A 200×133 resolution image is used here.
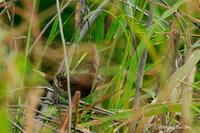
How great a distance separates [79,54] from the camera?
1.29m

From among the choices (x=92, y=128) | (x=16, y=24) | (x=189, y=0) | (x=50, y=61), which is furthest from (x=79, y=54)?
(x=16, y=24)

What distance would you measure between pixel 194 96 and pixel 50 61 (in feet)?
1.19

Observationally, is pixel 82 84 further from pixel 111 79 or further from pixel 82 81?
pixel 111 79

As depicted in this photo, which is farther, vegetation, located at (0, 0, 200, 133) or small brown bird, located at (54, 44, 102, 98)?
small brown bird, located at (54, 44, 102, 98)

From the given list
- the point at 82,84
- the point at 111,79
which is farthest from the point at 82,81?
the point at 111,79

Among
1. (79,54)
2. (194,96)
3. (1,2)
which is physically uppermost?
(1,2)

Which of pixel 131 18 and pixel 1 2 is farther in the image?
pixel 1 2

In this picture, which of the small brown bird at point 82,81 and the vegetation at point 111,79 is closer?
the vegetation at point 111,79

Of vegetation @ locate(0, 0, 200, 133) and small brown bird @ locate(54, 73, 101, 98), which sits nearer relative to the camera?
vegetation @ locate(0, 0, 200, 133)

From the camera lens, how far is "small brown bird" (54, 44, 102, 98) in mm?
1125

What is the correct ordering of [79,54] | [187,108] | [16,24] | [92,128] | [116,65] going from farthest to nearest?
[16,24], [116,65], [79,54], [92,128], [187,108]

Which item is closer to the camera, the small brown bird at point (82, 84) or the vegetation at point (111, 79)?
the vegetation at point (111, 79)

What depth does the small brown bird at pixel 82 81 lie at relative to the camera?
1.12 meters

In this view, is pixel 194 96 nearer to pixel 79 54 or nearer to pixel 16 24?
pixel 79 54
